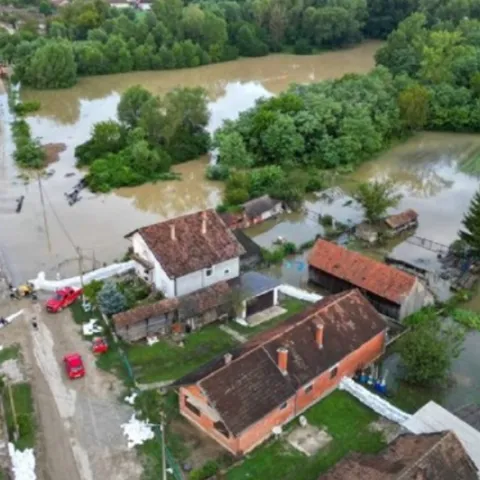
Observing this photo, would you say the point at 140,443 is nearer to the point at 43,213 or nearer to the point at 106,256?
the point at 106,256

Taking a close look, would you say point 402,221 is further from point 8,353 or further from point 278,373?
point 8,353

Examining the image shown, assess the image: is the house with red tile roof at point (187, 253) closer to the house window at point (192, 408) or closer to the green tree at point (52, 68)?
the house window at point (192, 408)

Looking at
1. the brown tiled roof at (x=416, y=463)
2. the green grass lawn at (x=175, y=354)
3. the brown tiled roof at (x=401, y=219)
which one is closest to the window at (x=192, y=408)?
the green grass lawn at (x=175, y=354)

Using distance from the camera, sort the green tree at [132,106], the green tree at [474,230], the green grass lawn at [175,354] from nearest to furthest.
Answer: the green grass lawn at [175,354] → the green tree at [474,230] → the green tree at [132,106]

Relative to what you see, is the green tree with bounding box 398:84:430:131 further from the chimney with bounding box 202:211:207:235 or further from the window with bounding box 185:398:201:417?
the window with bounding box 185:398:201:417

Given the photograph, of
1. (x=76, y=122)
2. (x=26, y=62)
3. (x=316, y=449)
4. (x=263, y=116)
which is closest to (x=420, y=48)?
(x=263, y=116)

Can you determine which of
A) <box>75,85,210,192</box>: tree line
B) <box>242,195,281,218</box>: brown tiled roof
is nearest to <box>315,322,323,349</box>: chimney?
<box>242,195,281,218</box>: brown tiled roof

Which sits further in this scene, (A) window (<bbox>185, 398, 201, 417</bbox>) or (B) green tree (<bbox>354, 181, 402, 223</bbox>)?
(B) green tree (<bbox>354, 181, 402, 223</bbox>)
